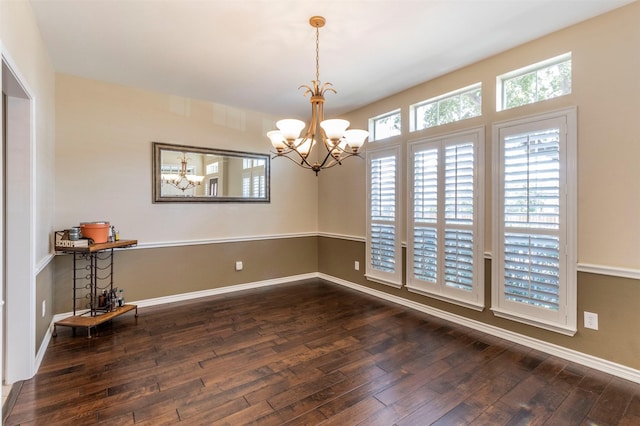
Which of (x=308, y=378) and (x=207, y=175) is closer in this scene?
(x=308, y=378)

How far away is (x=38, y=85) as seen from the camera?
2.75 m

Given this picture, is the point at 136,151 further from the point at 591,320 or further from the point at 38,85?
the point at 591,320

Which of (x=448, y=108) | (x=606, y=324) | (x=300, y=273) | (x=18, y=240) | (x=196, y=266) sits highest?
(x=448, y=108)

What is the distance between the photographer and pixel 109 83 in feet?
12.6

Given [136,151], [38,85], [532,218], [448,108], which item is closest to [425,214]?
[532,218]

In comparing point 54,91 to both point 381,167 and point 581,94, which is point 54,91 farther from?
point 581,94

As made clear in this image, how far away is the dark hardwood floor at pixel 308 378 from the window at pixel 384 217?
87cm

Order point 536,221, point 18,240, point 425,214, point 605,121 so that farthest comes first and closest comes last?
point 425,214 < point 536,221 < point 605,121 < point 18,240

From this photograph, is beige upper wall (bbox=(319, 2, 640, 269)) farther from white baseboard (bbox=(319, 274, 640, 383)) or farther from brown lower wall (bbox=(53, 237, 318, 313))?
brown lower wall (bbox=(53, 237, 318, 313))

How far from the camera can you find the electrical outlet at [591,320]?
103 inches

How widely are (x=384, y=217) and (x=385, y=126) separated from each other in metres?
1.28

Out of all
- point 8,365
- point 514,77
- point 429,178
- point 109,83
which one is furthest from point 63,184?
point 514,77

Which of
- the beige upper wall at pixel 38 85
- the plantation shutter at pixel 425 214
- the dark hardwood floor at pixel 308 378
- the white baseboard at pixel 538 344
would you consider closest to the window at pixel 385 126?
the plantation shutter at pixel 425 214

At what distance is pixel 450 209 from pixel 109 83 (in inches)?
167
